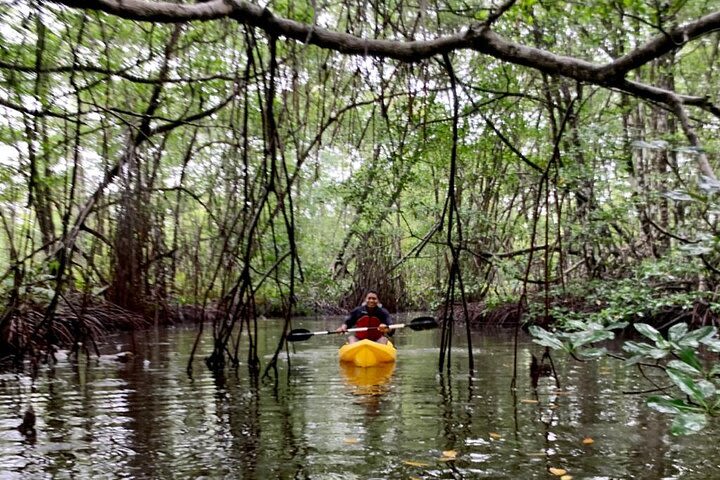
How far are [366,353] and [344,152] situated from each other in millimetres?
4378

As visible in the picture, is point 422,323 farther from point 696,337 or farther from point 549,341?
point 696,337

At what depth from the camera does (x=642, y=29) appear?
8.85 meters

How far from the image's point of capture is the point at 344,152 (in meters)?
11.1

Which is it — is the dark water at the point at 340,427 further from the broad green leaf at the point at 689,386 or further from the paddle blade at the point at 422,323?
the broad green leaf at the point at 689,386

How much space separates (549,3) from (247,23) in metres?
2.80

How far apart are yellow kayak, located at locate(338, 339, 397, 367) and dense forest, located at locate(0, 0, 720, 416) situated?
41.2 inches

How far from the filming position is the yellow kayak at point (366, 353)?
7.59 metres

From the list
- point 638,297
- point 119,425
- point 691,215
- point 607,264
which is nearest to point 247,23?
point 119,425

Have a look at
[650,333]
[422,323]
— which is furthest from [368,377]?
[650,333]

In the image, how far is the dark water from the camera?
338 centimetres

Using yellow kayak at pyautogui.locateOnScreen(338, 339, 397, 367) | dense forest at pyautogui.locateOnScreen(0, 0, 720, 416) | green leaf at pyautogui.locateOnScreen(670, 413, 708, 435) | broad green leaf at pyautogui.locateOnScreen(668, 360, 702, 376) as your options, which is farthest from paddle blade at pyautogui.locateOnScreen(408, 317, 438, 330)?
green leaf at pyautogui.locateOnScreen(670, 413, 708, 435)

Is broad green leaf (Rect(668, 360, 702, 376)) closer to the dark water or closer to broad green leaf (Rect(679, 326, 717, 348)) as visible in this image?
broad green leaf (Rect(679, 326, 717, 348))

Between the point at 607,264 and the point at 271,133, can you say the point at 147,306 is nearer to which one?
the point at 607,264

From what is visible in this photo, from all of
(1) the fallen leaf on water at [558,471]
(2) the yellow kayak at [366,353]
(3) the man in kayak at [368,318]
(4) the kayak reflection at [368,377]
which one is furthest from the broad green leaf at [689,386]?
(3) the man in kayak at [368,318]
